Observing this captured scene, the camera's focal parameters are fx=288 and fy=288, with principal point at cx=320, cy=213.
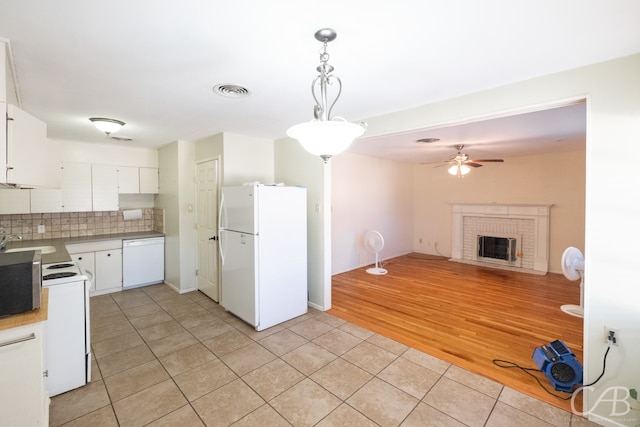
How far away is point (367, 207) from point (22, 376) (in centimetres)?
524

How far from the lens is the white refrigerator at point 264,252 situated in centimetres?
307

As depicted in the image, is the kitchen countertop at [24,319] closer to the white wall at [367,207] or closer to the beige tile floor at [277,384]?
the beige tile floor at [277,384]

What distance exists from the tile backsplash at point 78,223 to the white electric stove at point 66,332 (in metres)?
2.68

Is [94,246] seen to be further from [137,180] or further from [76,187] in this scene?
[137,180]

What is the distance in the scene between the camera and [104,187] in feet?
14.6

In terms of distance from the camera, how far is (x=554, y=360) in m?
2.18

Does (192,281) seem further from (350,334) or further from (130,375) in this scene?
(350,334)

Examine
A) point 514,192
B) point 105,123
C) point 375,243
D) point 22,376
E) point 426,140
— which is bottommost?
point 22,376

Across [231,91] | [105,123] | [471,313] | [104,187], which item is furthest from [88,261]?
[471,313]

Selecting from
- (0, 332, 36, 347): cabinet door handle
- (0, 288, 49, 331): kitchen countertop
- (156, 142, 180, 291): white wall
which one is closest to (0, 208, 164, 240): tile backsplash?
(156, 142, 180, 291): white wall

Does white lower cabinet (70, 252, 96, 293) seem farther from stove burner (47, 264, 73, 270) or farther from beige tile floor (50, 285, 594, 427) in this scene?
stove burner (47, 264, 73, 270)

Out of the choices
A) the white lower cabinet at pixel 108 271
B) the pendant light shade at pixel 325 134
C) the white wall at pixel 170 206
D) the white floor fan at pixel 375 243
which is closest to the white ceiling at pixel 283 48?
the pendant light shade at pixel 325 134

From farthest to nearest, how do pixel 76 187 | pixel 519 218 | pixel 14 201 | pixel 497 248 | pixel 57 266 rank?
1. pixel 497 248
2. pixel 519 218
3. pixel 76 187
4. pixel 14 201
5. pixel 57 266

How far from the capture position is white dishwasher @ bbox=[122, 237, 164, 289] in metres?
4.39
